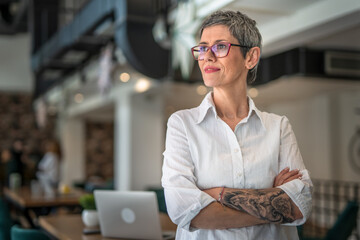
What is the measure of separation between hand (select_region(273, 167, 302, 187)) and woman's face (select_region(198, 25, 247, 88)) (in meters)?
0.35

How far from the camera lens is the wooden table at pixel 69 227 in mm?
2943

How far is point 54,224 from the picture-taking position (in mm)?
3484

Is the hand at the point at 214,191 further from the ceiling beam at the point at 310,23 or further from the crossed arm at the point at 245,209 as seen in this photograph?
the ceiling beam at the point at 310,23

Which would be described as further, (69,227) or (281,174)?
(69,227)

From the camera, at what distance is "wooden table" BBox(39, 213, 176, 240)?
294 centimetres

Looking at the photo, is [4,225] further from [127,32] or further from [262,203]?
[262,203]

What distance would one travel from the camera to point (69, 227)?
334 centimetres

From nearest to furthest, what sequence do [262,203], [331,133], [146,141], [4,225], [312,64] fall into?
[262,203]
[4,225]
[312,64]
[146,141]
[331,133]

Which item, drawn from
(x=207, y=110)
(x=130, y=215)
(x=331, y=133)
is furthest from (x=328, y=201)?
(x=207, y=110)

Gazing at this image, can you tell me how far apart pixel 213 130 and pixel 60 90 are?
8146 mm

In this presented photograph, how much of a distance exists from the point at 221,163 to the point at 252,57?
15.1 inches

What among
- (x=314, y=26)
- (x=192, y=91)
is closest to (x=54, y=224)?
(x=314, y=26)

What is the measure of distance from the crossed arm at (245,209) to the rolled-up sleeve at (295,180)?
0.07 ft

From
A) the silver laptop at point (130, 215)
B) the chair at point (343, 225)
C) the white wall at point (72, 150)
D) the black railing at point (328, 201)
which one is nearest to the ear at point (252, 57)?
the silver laptop at point (130, 215)
